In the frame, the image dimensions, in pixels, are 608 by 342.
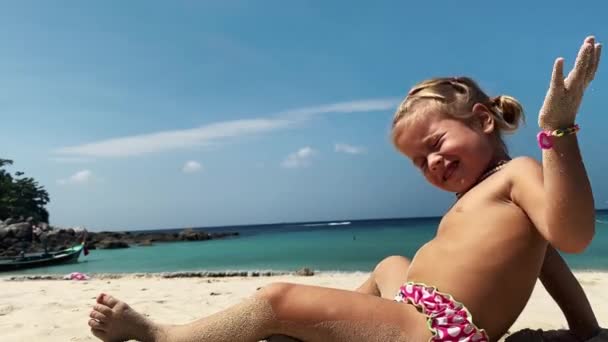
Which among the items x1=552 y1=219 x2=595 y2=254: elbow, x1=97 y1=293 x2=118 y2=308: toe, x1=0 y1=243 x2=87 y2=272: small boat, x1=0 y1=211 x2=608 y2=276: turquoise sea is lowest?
x1=0 y1=211 x2=608 y2=276: turquoise sea

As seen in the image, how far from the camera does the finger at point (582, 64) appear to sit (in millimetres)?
1515

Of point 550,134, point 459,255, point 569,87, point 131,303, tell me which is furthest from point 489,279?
point 131,303

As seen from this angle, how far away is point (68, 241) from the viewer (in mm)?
36344

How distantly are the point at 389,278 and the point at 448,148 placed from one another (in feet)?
2.45

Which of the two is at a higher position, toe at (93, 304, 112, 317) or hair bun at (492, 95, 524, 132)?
hair bun at (492, 95, 524, 132)

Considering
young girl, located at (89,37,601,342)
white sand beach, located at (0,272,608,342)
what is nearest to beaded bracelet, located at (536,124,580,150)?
young girl, located at (89,37,601,342)

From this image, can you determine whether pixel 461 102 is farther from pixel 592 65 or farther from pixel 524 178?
pixel 592 65

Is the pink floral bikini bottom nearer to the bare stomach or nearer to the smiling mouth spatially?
the bare stomach

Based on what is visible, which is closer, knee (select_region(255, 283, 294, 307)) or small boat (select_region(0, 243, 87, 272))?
knee (select_region(255, 283, 294, 307))

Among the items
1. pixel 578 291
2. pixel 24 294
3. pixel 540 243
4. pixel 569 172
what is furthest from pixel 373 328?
pixel 24 294

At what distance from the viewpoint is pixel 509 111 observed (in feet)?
7.54

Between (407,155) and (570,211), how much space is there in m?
0.82

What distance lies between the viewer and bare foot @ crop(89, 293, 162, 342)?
91.2 inches

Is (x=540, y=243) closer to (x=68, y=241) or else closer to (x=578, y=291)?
(x=578, y=291)
